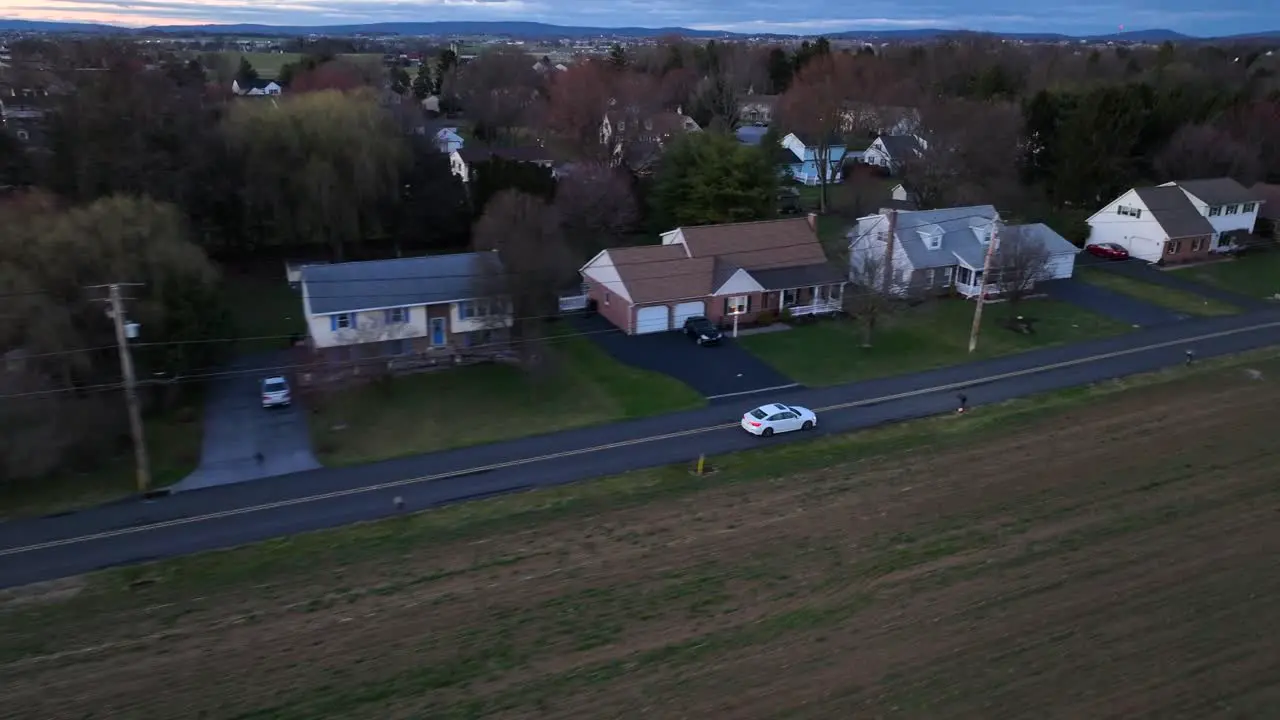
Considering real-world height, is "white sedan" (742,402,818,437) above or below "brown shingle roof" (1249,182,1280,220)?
below

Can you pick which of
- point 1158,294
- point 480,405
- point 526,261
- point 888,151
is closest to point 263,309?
point 526,261

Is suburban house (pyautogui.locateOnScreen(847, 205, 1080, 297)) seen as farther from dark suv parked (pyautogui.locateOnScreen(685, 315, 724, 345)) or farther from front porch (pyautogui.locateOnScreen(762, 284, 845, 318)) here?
dark suv parked (pyautogui.locateOnScreen(685, 315, 724, 345))

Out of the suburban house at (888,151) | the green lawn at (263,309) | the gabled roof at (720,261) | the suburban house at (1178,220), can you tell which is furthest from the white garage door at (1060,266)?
the green lawn at (263,309)

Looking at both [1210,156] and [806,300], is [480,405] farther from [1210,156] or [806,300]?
[1210,156]

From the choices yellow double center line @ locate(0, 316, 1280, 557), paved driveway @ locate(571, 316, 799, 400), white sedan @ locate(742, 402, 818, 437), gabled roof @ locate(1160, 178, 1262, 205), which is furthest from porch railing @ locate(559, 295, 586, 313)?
gabled roof @ locate(1160, 178, 1262, 205)

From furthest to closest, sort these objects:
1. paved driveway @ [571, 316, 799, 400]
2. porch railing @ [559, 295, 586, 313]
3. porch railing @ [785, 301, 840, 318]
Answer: porch railing @ [785, 301, 840, 318]
porch railing @ [559, 295, 586, 313]
paved driveway @ [571, 316, 799, 400]

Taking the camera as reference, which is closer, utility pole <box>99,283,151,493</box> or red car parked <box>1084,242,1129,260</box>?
utility pole <box>99,283,151,493</box>

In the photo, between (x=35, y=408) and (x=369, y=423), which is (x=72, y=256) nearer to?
(x=35, y=408)
